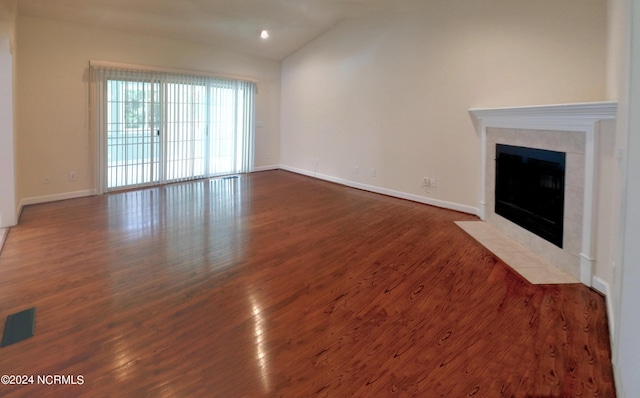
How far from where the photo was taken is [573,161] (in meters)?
3.19

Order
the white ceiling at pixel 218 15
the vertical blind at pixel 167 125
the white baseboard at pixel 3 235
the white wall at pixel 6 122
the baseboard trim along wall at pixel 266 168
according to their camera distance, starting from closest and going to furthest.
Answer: the white baseboard at pixel 3 235, the white wall at pixel 6 122, the white ceiling at pixel 218 15, the vertical blind at pixel 167 125, the baseboard trim along wall at pixel 266 168

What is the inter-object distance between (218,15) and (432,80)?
3.59 meters

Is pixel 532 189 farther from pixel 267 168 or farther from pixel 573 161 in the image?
pixel 267 168

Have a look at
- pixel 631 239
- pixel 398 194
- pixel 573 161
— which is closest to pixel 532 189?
pixel 573 161

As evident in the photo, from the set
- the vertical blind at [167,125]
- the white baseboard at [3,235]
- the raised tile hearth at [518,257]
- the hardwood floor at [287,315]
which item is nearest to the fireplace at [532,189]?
the raised tile hearth at [518,257]

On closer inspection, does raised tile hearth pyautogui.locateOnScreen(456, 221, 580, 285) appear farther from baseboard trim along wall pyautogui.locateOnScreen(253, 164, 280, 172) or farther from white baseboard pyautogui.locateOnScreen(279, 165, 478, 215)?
baseboard trim along wall pyautogui.locateOnScreen(253, 164, 280, 172)

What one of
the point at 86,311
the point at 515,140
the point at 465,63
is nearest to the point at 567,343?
the point at 515,140

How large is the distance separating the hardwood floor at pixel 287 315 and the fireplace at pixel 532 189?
1.92ft

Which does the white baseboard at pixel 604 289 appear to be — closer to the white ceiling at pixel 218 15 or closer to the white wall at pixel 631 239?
the white wall at pixel 631 239

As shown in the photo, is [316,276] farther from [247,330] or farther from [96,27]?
[96,27]

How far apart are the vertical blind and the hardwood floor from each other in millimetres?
2109

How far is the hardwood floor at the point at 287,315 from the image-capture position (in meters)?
1.86

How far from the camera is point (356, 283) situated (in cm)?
300

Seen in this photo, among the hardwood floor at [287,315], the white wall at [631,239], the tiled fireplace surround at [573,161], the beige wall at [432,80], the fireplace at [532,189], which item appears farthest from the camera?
the beige wall at [432,80]
